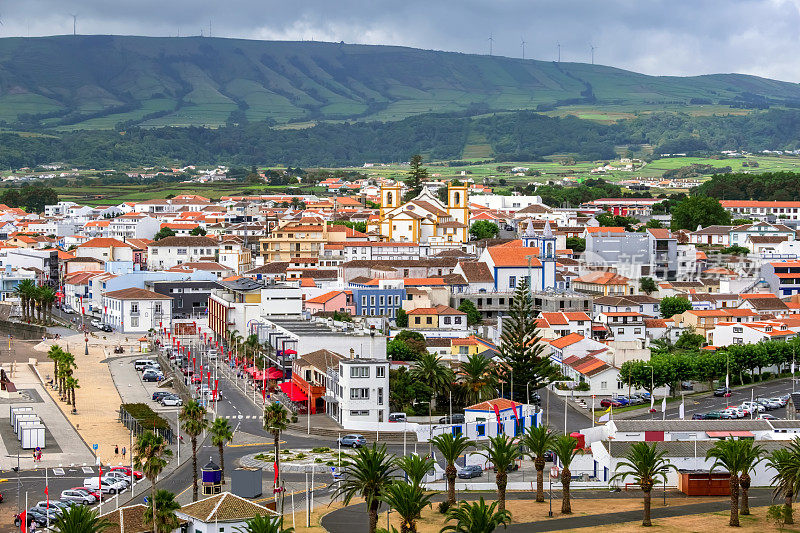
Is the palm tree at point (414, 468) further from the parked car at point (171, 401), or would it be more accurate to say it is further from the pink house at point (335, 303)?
the pink house at point (335, 303)

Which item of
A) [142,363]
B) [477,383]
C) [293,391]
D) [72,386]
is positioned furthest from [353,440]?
[142,363]

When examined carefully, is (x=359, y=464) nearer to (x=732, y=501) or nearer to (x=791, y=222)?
(x=732, y=501)

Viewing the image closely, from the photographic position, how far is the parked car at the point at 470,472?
44150 mm


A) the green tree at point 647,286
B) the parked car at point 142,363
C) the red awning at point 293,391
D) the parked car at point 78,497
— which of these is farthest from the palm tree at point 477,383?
the green tree at point 647,286

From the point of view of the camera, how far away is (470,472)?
145 ft

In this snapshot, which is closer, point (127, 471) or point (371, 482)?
point (371, 482)

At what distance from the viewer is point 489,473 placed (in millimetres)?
45062

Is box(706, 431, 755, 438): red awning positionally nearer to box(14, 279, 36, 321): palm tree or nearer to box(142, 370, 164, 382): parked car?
box(142, 370, 164, 382): parked car

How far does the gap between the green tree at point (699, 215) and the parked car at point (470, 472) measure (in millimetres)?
74488

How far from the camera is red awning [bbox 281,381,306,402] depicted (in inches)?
2213

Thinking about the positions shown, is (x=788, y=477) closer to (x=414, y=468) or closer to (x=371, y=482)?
(x=414, y=468)

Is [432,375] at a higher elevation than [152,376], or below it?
higher

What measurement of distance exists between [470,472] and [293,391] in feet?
47.8

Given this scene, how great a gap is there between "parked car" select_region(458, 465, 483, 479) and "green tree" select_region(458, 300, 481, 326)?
30.7 meters
